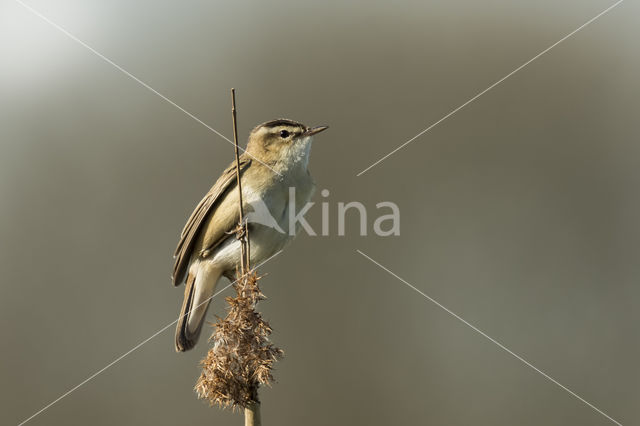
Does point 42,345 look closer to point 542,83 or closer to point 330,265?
point 330,265

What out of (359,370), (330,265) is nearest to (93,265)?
(330,265)

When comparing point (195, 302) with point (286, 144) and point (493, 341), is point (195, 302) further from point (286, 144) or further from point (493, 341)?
point (493, 341)

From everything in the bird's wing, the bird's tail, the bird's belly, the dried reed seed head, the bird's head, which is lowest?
the dried reed seed head

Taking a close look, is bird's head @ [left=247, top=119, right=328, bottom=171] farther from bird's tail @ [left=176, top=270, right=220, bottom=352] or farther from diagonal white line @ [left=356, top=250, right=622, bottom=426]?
diagonal white line @ [left=356, top=250, right=622, bottom=426]

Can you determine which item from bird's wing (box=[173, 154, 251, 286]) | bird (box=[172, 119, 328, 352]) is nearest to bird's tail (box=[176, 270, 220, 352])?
bird (box=[172, 119, 328, 352])

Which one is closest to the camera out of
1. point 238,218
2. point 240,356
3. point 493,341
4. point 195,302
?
point 240,356

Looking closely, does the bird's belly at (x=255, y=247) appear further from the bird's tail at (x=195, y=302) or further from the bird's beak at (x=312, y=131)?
the bird's beak at (x=312, y=131)

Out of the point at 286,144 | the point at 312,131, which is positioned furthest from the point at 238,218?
the point at 312,131
